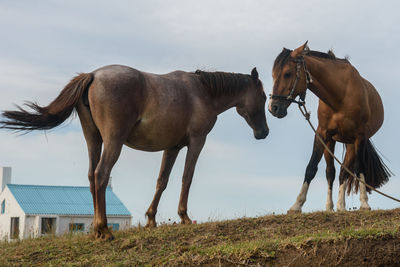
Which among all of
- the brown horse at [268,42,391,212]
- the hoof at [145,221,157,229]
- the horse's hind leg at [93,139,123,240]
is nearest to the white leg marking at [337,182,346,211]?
the brown horse at [268,42,391,212]

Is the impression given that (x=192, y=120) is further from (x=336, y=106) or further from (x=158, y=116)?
(x=336, y=106)

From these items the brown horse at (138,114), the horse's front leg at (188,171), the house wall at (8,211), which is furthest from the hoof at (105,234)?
the house wall at (8,211)

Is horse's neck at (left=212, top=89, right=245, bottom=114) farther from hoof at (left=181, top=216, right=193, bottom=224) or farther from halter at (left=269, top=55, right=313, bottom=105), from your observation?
hoof at (left=181, top=216, right=193, bottom=224)

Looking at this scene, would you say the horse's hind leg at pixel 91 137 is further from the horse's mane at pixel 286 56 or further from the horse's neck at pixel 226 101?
the horse's mane at pixel 286 56

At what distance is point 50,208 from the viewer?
33031 millimetres

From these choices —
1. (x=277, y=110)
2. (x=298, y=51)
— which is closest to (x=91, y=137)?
(x=277, y=110)

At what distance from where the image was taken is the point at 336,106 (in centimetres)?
1181

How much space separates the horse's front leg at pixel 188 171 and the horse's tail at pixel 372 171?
3.58m

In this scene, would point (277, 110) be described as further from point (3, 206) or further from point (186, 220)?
point (3, 206)

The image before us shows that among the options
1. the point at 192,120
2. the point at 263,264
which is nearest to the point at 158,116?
the point at 192,120

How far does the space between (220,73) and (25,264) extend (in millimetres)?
5120

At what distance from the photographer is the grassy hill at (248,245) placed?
27.8ft

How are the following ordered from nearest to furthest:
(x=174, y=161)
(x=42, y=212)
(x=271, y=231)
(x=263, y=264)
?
(x=263, y=264) < (x=271, y=231) < (x=174, y=161) < (x=42, y=212)

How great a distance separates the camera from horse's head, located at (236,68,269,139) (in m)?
12.1
